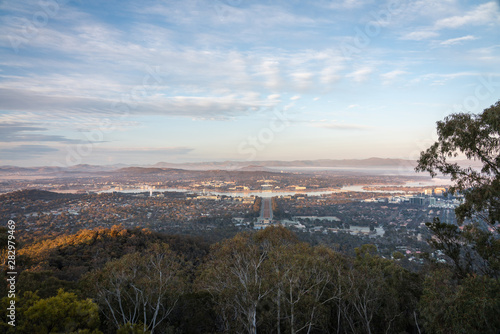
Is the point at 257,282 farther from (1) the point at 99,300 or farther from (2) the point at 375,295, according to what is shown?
(1) the point at 99,300

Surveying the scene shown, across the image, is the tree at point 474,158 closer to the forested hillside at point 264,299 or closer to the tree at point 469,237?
the tree at point 469,237

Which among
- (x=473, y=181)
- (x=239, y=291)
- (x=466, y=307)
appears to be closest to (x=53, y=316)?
(x=239, y=291)

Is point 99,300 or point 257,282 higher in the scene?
point 257,282

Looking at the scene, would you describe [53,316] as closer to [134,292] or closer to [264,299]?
[134,292]

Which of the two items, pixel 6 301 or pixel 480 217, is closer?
pixel 6 301

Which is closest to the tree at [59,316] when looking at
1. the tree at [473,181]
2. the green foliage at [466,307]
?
the green foliage at [466,307]

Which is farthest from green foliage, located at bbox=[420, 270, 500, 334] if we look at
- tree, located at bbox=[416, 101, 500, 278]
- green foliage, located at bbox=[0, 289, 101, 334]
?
green foliage, located at bbox=[0, 289, 101, 334]

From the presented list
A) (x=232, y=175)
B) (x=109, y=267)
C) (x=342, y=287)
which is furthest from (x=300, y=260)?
(x=232, y=175)

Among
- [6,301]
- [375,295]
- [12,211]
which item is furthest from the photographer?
[12,211]
